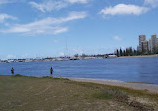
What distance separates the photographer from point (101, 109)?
9.79 m

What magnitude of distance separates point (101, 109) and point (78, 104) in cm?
168

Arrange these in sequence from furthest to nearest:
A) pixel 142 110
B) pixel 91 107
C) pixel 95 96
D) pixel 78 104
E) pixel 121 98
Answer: pixel 95 96 < pixel 121 98 < pixel 78 104 < pixel 91 107 < pixel 142 110

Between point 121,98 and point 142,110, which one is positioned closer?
point 142,110

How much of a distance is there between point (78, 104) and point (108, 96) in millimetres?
2889

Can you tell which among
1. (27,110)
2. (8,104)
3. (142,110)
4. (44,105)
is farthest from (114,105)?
(8,104)

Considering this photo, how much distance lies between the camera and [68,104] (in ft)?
36.4

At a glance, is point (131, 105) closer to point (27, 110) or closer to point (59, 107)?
point (59, 107)

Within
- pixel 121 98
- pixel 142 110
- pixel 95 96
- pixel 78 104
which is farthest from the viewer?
pixel 95 96

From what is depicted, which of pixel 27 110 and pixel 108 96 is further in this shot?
pixel 108 96

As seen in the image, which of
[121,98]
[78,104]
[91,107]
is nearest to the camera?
[91,107]

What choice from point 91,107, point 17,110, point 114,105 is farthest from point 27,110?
point 114,105

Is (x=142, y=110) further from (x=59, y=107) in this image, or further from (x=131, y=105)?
(x=59, y=107)

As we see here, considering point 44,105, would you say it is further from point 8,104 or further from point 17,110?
point 8,104

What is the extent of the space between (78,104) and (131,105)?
2.99 metres
